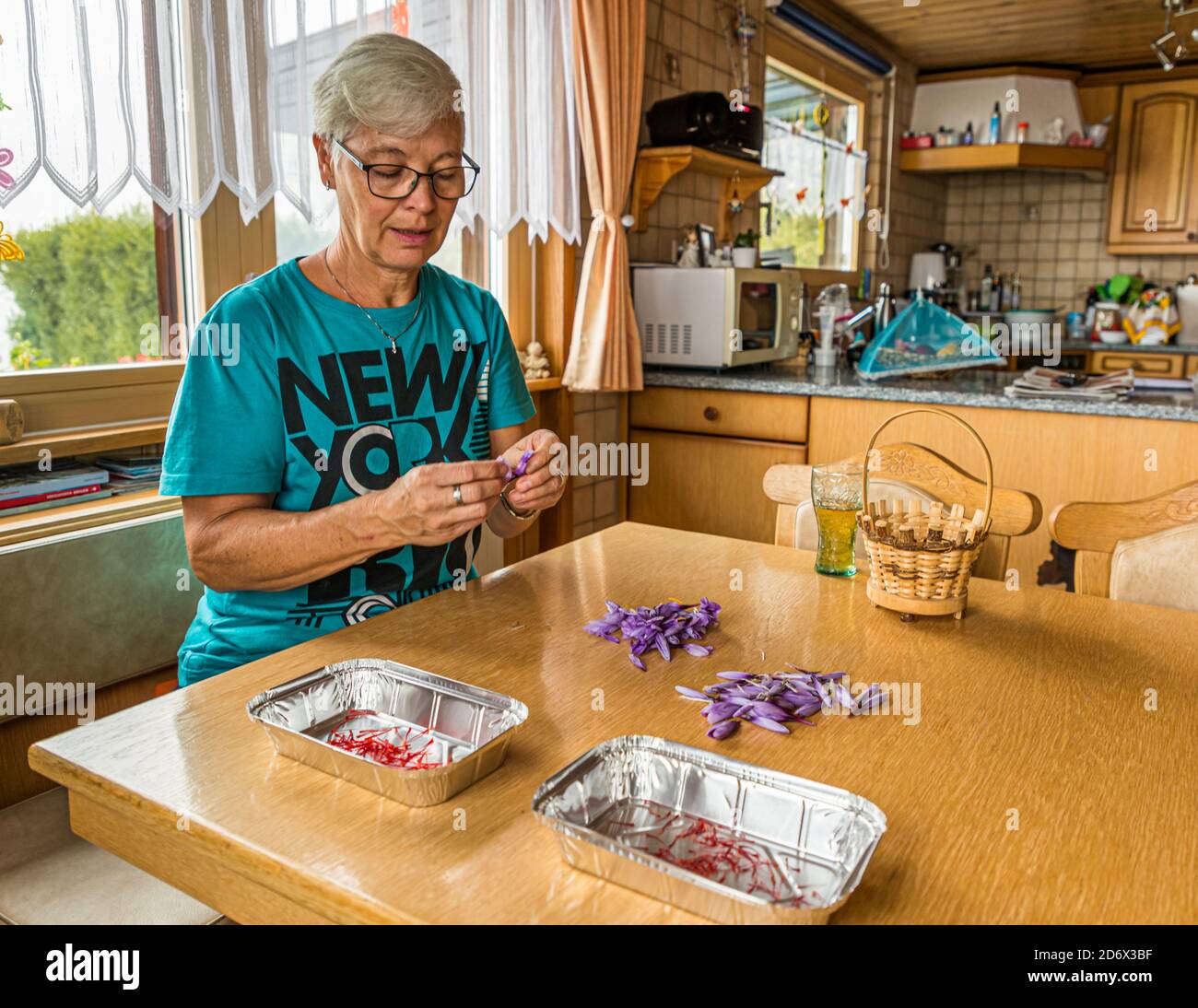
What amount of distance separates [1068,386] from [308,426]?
223 centimetres

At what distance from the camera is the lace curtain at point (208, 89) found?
165cm

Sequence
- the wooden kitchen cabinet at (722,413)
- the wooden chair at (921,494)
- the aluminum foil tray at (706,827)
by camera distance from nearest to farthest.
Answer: the aluminum foil tray at (706,827) → the wooden chair at (921,494) → the wooden kitchen cabinet at (722,413)

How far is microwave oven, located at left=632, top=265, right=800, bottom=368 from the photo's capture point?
3160 mm

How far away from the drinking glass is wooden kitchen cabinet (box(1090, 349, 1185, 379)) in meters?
4.12

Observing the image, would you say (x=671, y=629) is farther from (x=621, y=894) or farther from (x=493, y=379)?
(x=493, y=379)

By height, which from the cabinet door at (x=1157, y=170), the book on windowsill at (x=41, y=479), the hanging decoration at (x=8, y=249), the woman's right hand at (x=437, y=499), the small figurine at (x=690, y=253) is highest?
the cabinet door at (x=1157, y=170)

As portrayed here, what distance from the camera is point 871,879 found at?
727mm

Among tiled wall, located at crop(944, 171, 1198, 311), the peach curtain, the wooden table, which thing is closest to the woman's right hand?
the wooden table

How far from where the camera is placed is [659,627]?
3.94ft

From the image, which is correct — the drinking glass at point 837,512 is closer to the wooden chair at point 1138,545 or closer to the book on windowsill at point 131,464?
the wooden chair at point 1138,545

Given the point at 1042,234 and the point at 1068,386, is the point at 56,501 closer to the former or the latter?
the point at 1068,386

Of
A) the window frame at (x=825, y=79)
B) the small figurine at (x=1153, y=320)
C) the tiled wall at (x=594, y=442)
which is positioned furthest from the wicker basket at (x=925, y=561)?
the small figurine at (x=1153, y=320)

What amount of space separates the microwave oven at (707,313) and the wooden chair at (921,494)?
146 centimetres
